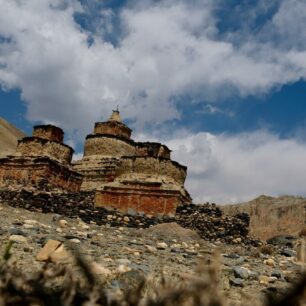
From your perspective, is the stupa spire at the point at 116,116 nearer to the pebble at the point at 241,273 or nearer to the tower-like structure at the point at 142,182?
the tower-like structure at the point at 142,182

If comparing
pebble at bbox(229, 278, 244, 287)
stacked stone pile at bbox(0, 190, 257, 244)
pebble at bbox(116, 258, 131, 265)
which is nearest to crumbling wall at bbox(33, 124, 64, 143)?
stacked stone pile at bbox(0, 190, 257, 244)

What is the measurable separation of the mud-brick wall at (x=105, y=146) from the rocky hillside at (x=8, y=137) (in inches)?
1240

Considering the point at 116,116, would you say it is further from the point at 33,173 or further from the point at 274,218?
the point at 274,218

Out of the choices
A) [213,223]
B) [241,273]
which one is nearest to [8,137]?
[213,223]

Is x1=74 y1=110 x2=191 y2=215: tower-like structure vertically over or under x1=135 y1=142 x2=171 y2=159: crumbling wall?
under

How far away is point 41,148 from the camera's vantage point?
24.7 m

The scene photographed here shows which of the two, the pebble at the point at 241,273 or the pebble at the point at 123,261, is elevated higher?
the pebble at the point at 241,273

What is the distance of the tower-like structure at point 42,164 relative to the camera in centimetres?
2323

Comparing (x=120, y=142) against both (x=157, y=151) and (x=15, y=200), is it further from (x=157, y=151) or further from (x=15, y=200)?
(x=15, y=200)

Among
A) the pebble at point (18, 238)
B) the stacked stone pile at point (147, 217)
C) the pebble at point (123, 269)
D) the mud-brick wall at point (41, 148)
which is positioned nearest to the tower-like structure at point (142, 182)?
the stacked stone pile at point (147, 217)

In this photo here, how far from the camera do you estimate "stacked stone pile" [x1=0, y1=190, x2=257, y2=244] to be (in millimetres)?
14375

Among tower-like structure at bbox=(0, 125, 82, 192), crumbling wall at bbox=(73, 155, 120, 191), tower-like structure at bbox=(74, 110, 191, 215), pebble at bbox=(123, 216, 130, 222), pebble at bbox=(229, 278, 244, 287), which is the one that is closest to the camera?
pebble at bbox=(229, 278, 244, 287)

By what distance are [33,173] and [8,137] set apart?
51.0 m

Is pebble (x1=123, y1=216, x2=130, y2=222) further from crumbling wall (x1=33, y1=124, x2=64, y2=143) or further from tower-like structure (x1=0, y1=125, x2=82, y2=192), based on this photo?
crumbling wall (x1=33, y1=124, x2=64, y2=143)
